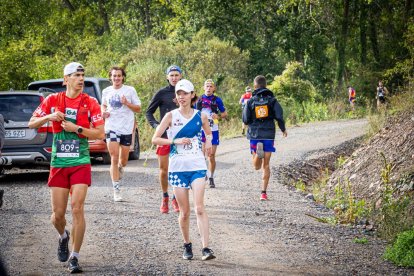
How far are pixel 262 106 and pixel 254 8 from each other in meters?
34.9

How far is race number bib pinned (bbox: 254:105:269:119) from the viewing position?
13695 mm

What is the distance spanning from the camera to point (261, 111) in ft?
45.0

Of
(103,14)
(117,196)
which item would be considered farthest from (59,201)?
(103,14)

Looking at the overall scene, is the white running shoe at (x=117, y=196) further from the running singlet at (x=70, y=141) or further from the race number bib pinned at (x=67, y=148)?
the race number bib pinned at (x=67, y=148)

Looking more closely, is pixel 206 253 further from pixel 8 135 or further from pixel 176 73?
pixel 8 135

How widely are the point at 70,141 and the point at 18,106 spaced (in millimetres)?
8325

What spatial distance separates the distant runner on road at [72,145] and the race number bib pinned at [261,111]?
536 cm

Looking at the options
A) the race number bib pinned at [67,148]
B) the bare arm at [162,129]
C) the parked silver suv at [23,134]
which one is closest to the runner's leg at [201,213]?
the bare arm at [162,129]

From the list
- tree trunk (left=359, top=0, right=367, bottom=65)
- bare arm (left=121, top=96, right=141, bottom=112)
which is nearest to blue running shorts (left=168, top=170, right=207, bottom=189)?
bare arm (left=121, top=96, right=141, bottom=112)

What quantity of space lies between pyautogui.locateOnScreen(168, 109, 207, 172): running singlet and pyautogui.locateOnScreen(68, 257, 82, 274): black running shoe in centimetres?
142

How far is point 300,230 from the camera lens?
11.2 metres

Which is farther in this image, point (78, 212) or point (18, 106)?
point (18, 106)

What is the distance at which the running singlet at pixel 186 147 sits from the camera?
903cm

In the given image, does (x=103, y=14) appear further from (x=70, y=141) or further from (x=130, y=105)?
(x=70, y=141)
